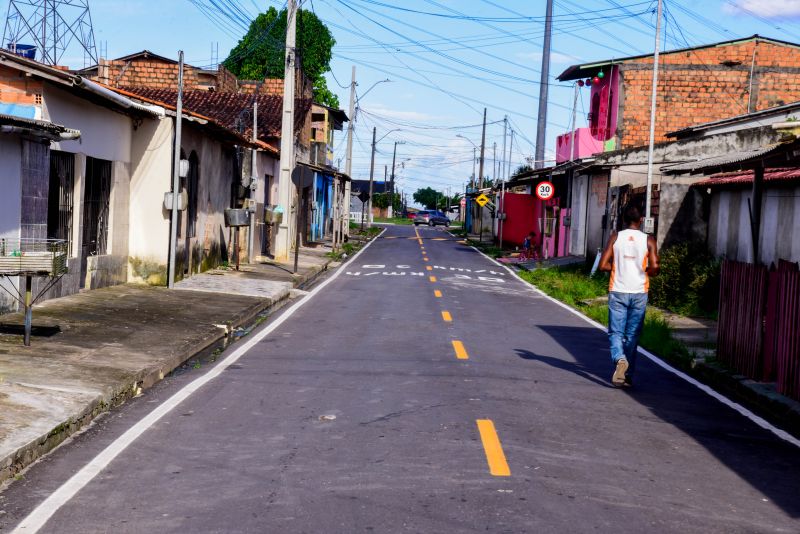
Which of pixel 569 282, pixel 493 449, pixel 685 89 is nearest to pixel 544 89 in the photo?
pixel 685 89

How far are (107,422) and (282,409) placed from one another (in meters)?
1.55

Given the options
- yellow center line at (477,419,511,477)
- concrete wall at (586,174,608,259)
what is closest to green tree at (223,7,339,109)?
concrete wall at (586,174,608,259)

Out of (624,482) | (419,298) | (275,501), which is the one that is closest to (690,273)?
(419,298)

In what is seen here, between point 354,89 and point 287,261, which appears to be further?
point 354,89

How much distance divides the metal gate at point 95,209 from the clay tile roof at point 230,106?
1912 centimetres

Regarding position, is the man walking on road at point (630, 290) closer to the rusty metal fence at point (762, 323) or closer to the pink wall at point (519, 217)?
the rusty metal fence at point (762, 323)

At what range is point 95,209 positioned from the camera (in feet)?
61.6

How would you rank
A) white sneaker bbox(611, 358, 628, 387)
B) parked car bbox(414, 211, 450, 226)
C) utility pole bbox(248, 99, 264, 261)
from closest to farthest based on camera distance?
white sneaker bbox(611, 358, 628, 387) < utility pole bbox(248, 99, 264, 261) < parked car bbox(414, 211, 450, 226)

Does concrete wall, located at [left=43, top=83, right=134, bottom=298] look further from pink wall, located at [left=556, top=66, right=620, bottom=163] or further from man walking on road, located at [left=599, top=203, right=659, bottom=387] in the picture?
pink wall, located at [left=556, top=66, right=620, bottom=163]

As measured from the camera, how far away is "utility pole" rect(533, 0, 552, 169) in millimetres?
43375

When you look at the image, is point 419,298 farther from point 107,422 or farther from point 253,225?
point 107,422

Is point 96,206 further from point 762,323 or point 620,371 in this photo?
point 762,323

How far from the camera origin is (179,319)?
15211 mm

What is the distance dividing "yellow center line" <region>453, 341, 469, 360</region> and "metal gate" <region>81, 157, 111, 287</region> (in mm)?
7690
